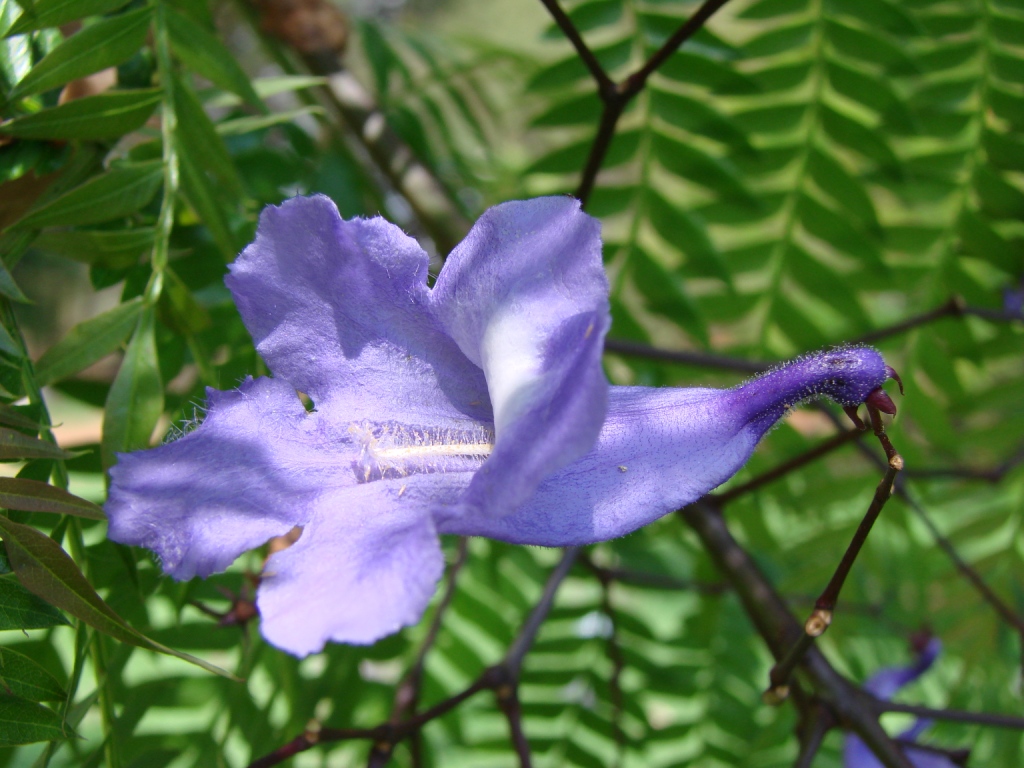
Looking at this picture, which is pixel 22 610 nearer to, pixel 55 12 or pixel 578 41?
pixel 55 12

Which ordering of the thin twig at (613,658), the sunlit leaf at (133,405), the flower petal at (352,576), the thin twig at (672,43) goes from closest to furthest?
the flower petal at (352,576)
the sunlit leaf at (133,405)
the thin twig at (672,43)
the thin twig at (613,658)

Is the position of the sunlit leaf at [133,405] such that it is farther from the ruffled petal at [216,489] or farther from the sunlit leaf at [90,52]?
the sunlit leaf at [90,52]

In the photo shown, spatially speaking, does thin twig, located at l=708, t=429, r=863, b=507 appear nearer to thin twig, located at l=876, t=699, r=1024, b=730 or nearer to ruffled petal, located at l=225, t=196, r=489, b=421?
thin twig, located at l=876, t=699, r=1024, b=730

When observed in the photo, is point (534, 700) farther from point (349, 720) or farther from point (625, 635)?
point (349, 720)

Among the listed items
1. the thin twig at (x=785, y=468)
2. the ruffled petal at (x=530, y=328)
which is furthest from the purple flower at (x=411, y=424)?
the thin twig at (x=785, y=468)

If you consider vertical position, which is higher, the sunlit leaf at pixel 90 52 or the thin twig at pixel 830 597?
the sunlit leaf at pixel 90 52

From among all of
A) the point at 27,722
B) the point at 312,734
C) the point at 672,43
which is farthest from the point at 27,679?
the point at 672,43
